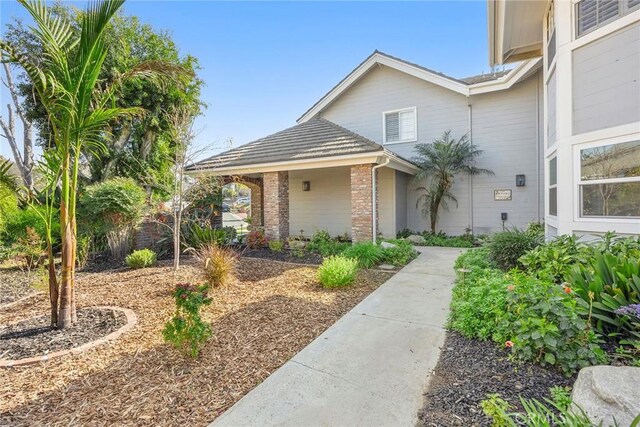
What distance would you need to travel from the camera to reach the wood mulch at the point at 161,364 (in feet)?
8.31

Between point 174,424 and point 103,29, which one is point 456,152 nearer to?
point 103,29

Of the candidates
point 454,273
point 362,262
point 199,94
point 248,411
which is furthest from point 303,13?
point 199,94

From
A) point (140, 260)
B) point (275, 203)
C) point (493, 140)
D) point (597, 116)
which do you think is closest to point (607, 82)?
point (597, 116)

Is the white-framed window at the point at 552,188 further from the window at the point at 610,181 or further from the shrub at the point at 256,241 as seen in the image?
the shrub at the point at 256,241

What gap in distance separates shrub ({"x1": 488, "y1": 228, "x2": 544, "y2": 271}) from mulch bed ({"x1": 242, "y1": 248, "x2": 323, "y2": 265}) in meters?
4.37

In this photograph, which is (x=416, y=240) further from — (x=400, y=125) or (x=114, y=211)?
(x=114, y=211)

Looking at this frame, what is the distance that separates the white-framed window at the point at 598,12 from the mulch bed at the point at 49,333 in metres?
9.05

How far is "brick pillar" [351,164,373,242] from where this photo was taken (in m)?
8.77

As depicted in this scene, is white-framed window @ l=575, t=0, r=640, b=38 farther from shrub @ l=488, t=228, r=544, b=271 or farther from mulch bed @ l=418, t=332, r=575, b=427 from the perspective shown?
mulch bed @ l=418, t=332, r=575, b=427

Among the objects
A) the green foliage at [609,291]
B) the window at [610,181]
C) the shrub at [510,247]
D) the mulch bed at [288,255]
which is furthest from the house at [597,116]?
the mulch bed at [288,255]

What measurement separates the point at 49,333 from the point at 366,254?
20.4 ft

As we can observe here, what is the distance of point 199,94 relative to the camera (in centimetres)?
1734

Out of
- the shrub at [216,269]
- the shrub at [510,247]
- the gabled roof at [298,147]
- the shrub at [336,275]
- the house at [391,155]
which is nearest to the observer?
the shrub at [216,269]

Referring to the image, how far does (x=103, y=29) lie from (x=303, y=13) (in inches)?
261
